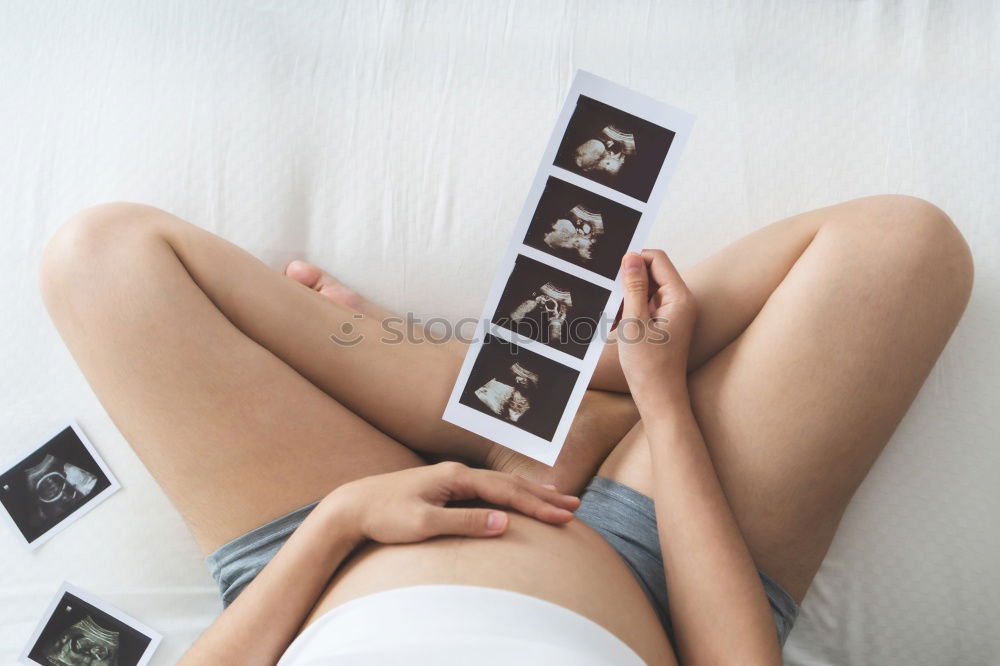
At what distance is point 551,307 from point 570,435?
0.56 ft

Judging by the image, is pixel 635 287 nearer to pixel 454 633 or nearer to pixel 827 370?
pixel 827 370

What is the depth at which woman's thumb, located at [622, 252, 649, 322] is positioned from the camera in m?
0.89

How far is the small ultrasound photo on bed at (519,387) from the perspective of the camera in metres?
0.95

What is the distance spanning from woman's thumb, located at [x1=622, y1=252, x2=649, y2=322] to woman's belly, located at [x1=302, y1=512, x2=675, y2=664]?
0.89 feet

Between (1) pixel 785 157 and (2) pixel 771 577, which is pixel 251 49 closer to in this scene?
(1) pixel 785 157

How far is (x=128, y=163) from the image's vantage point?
1.17m

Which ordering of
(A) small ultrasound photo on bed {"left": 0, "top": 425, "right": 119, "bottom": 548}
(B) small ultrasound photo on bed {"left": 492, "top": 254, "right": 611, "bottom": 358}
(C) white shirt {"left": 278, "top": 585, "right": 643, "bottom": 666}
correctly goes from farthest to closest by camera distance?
(A) small ultrasound photo on bed {"left": 0, "top": 425, "right": 119, "bottom": 548}, (B) small ultrasound photo on bed {"left": 492, "top": 254, "right": 611, "bottom": 358}, (C) white shirt {"left": 278, "top": 585, "right": 643, "bottom": 666}

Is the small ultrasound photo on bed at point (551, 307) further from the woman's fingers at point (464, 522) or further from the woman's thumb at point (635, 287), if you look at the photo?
the woman's fingers at point (464, 522)

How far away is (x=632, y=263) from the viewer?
0.92m

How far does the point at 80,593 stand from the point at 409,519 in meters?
0.59

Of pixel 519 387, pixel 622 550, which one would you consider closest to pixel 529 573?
pixel 622 550

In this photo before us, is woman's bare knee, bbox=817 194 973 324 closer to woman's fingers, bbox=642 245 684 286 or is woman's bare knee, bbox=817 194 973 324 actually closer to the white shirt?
woman's fingers, bbox=642 245 684 286

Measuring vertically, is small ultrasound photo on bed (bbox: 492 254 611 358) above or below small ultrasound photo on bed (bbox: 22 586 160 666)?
above

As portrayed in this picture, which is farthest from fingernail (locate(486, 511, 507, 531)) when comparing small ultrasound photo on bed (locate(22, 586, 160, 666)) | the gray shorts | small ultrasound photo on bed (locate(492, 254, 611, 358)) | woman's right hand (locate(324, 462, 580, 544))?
small ultrasound photo on bed (locate(22, 586, 160, 666))
